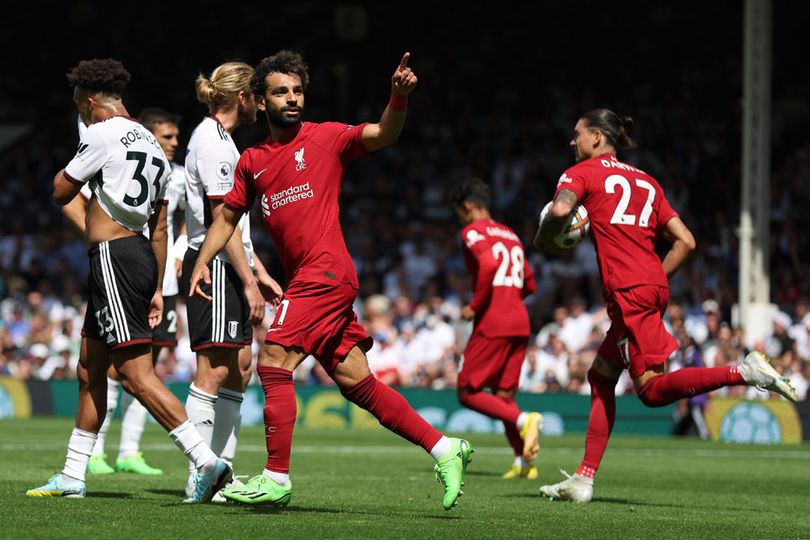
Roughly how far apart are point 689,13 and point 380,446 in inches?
599

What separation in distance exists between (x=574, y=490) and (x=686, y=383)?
3.43ft

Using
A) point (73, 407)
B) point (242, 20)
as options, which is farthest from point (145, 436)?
point (242, 20)

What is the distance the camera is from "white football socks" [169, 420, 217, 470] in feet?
25.4

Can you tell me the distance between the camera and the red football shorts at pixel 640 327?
8609 mm

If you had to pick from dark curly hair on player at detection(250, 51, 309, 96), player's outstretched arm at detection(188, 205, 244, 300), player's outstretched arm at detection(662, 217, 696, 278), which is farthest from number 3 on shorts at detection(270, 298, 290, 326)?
player's outstretched arm at detection(662, 217, 696, 278)

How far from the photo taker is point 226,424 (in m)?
8.65

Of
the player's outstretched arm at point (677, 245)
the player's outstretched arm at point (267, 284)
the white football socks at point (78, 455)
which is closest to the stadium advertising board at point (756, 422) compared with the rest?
the player's outstretched arm at point (677, 245)

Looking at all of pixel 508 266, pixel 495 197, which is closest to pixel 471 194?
pixel 508 266

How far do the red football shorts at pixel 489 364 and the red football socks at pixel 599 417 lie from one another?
2.94m

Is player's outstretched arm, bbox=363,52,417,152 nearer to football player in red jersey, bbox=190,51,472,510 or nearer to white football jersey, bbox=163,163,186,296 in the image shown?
football player in red jersey, bbox=190,51,472,510

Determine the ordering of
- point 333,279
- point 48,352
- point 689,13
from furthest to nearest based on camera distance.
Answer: point 689,13 → point 48,352 → point 333,279

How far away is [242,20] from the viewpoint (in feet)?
104

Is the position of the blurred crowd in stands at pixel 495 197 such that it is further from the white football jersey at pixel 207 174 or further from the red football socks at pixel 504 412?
the white football jersey at pixel 207 174

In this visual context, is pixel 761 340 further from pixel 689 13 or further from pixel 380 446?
pixel 689 13
